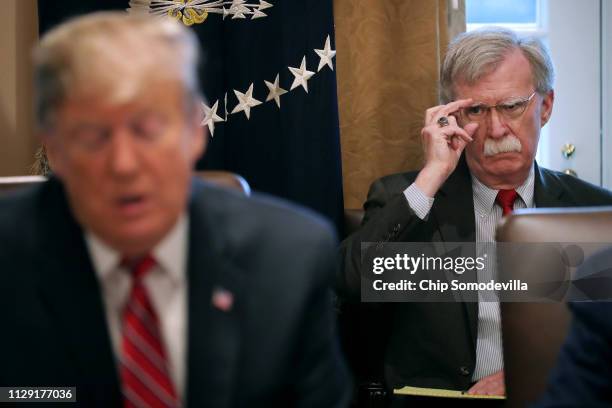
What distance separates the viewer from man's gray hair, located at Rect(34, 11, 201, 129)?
837 mm

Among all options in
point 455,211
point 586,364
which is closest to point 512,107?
point 455,211

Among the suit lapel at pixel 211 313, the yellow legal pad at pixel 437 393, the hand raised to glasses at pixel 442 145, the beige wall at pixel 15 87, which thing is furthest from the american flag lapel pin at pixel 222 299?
the beige wall at pixel 15 87

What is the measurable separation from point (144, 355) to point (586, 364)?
2.12ft

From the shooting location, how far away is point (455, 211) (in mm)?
2051

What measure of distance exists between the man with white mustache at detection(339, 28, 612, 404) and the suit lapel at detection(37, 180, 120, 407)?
1092 millimetres

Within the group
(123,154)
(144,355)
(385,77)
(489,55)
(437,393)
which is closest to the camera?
(123,154)

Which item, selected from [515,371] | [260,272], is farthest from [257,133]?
[260,272]

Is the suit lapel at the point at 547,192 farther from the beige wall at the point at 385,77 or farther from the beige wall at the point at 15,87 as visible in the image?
the beige wall at the point at 15,87

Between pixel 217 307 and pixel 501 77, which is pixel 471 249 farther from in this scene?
pixel 217 307

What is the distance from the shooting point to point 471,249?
201cm

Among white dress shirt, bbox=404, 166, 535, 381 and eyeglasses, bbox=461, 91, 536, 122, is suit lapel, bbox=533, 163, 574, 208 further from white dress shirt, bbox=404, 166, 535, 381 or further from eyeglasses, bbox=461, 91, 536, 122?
eyeglasses, bbox=461, 91, 536, 122

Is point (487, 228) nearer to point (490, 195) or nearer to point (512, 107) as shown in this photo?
point (490, 195)

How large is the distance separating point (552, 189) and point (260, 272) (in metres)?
1.29

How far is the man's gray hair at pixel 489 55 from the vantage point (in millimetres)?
2082
